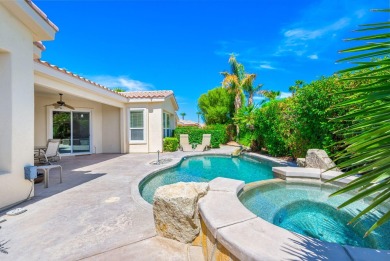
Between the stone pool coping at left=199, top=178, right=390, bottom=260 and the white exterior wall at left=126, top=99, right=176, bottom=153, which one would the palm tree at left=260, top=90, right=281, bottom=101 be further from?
the stone pool coping at left=199, top=178, right=390, bottom=260

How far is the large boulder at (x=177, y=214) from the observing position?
10.2 feet

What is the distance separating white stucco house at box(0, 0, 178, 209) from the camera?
4426mm

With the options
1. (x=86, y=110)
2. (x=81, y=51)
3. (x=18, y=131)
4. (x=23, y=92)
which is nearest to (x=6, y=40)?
(x=23, y=92)

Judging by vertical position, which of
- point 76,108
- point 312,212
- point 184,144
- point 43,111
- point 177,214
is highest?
point 76,108

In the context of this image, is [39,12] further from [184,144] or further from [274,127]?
[184,144]

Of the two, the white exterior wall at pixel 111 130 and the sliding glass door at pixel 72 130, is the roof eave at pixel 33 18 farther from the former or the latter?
the white exterior wall at pixel 111 130

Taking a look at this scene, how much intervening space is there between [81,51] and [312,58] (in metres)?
23.4

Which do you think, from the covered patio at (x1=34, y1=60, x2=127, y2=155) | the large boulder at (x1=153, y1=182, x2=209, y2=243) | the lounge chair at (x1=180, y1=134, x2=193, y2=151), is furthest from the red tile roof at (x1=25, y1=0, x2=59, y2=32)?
the lounge chair at (x1=180, y1=134, x2=193, y2=151)

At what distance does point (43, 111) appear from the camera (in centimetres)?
1218

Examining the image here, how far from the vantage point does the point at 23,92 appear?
15.6 feet

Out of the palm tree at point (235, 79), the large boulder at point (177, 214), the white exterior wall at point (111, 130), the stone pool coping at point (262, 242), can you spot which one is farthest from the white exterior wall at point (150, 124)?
the palm tree at point (235, 79)

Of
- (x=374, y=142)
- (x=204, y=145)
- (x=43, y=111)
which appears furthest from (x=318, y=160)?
(x=43, y=111)

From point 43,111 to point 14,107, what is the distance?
9.39m

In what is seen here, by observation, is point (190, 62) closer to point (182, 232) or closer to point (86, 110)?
point (86, 110)
